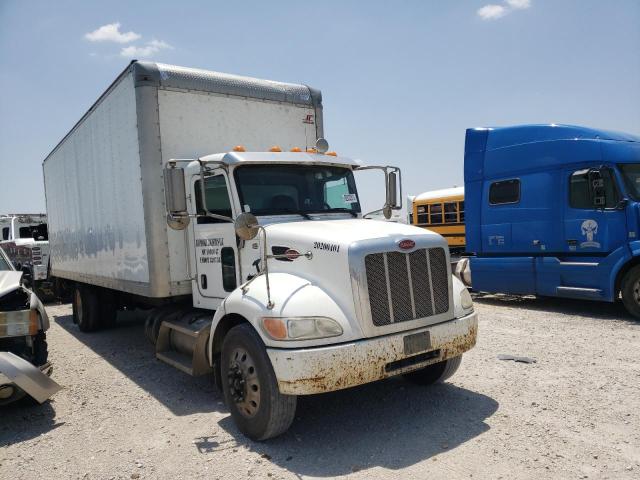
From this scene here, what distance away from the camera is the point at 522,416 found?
14.7ft

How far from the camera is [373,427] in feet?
14.5

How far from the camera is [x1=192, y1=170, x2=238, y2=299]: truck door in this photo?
5.28m

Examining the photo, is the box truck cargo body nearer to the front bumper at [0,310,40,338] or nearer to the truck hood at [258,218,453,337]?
the front bumper at [0,310,40,338]

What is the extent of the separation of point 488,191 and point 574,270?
2.32 meters

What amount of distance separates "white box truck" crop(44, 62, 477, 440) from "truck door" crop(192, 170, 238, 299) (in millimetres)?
22

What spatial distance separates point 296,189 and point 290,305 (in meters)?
1.85

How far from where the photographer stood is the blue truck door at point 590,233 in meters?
8.58

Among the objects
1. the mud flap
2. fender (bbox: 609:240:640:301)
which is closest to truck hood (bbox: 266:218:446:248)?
the mud flap

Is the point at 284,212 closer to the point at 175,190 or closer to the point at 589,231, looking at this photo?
the point at 175,190

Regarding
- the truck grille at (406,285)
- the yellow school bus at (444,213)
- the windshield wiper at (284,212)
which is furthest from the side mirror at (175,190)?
the yellow school bus at (444,213)

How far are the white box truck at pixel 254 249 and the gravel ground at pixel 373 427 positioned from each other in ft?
1.20

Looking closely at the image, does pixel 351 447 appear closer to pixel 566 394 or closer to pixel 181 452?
pixel 181 452

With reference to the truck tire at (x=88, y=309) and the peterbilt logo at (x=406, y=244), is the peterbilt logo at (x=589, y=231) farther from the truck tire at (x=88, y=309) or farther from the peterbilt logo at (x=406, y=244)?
the truck tire at (x=88, y=309)

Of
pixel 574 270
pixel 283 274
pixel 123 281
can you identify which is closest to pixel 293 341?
pixel 283 274
